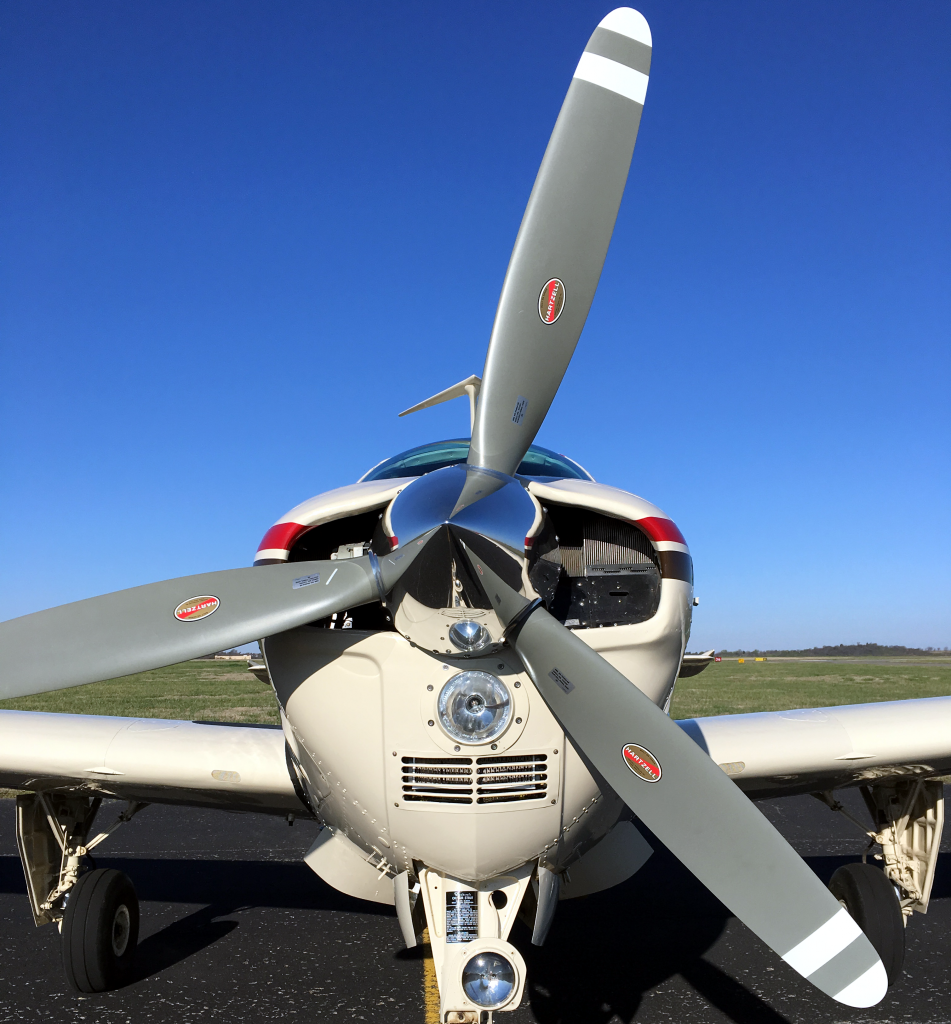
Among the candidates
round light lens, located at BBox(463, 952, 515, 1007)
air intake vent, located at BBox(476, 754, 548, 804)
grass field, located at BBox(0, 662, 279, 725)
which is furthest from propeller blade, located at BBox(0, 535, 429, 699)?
grass field, located at BBox(0, 662, 279, 725)

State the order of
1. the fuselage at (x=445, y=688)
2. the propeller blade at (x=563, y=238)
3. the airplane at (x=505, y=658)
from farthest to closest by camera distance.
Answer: the propeller blade at (x=563, y=238), the fuselage at (x=445, y=688), the airplane at (x=505, y=658)

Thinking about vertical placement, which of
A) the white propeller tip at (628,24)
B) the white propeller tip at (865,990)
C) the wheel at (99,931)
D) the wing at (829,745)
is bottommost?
the wheel at (99,931)

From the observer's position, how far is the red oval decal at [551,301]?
328 cm

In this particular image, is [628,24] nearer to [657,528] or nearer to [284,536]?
[657,528]

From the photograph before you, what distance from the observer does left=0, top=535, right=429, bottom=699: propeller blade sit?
9.30 feet

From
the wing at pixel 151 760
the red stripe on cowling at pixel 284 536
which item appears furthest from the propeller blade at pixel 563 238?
the wing at pixel 151 760

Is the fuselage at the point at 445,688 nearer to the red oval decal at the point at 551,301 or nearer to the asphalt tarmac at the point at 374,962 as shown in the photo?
the red oval decal at the point at 551,301

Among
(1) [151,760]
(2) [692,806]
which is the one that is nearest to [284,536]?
(2) [692,806]

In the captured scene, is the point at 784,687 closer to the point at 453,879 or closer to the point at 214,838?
the point at 214,838

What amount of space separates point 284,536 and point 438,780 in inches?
44.5

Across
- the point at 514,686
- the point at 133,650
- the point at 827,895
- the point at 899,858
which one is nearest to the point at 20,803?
the point at 133,650

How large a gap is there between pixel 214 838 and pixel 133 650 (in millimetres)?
6619

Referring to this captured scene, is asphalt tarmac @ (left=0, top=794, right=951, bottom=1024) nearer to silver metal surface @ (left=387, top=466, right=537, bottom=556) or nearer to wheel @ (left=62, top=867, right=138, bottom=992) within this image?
wheel @ (left=62, top=867, right=138, bottom=992)

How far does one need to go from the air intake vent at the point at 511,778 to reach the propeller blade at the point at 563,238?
1.09 meters
